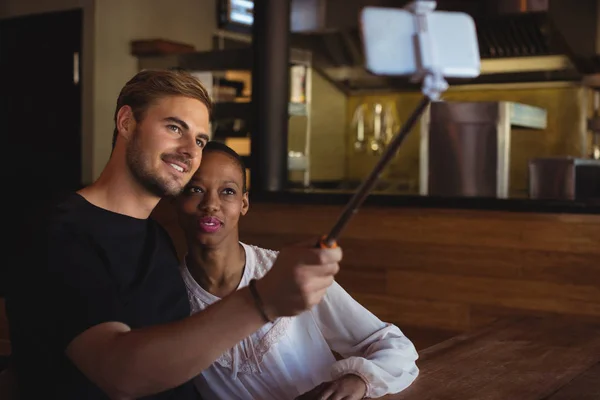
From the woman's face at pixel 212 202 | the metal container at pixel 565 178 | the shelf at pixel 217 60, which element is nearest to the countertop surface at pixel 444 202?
the metal container at pixel 565 178

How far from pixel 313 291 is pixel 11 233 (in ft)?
18.5

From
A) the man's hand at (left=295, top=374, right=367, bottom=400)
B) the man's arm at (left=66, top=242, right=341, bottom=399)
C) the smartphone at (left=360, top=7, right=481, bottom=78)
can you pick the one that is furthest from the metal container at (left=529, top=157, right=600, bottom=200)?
the smartphone at (left=360, top=7, right=481, bottom=78)

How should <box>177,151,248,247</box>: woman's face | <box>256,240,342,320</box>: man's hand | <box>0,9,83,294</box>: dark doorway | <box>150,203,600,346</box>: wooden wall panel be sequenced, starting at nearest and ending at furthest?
<box>256,240,342,320</box>: man's hand < <box>177,151,248,247</box>: woman's face < <box>150,203,600,346</box>: wooden wall panel < <box>0,9,83,294</box>: dark doorway

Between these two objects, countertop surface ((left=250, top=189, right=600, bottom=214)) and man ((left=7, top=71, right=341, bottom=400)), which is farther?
countertop surface ((left=250, top=189, right=600, bottom=214))

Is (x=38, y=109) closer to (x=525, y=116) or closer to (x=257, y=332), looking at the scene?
(x=525, y=116)

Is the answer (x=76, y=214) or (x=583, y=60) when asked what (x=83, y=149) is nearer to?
(x=583, y=60)

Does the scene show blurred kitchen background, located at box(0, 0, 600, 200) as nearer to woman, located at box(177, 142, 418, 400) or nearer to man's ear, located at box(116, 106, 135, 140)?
woman, located at box(177, 142, 418, 400)

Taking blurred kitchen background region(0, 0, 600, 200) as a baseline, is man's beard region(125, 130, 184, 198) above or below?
below

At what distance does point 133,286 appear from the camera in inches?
57.1

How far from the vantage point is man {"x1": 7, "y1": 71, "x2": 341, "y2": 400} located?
1175 millimetres

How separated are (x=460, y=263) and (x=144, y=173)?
2.19m

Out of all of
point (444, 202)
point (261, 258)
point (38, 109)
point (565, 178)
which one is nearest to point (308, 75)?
point (38, 109)

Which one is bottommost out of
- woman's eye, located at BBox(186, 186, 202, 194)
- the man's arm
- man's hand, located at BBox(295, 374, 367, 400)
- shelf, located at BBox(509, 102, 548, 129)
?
man's hand, located at BBox(295, 374, 367, 400)

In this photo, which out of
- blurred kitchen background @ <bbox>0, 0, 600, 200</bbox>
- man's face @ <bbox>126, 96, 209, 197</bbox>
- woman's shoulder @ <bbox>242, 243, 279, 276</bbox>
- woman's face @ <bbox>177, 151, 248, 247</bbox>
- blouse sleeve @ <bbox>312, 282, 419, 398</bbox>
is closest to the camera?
man's face @ <bbox>126, 96, 209, 197</bbox>
